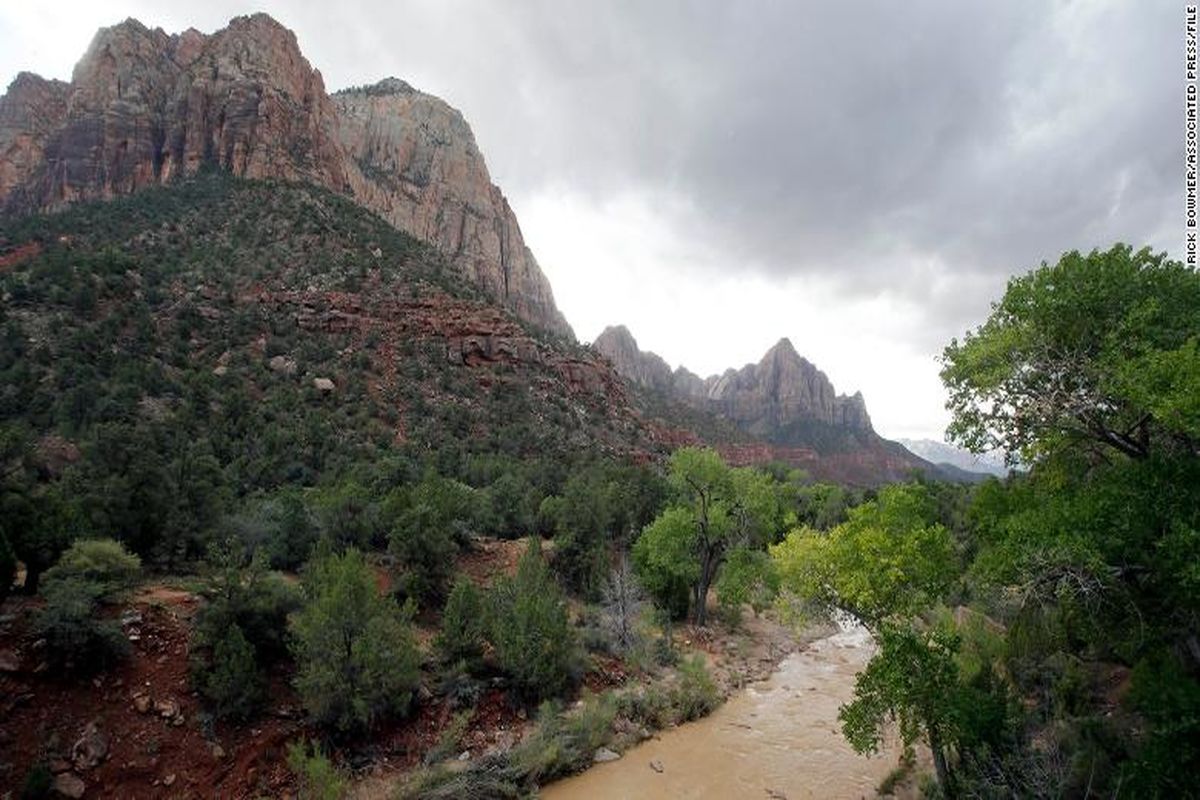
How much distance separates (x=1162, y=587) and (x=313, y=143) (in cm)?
8739

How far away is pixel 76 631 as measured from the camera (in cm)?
1133

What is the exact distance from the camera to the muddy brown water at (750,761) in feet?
41.9

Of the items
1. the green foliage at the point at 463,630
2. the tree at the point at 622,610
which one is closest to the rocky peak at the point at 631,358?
the tree at the point at 622,610

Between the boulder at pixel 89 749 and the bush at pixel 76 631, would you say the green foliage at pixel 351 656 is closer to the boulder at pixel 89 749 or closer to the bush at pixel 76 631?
the boulder at pixel 89 749

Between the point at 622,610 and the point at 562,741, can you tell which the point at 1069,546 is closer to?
the point at 562,741

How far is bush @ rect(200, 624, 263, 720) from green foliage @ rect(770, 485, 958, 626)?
1073cm

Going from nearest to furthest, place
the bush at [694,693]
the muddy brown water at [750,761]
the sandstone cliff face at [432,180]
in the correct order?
1. the muddy brown water at [750,761]
2. the bush at [694,693]
3. the sandstone cliff face at [432,180]

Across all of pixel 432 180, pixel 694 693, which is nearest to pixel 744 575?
pixel 694 693

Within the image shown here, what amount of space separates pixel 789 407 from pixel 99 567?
171 metres

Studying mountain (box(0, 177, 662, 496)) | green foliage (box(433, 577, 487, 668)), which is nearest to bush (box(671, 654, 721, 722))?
green foliage (box(433, 577, 487, 668))

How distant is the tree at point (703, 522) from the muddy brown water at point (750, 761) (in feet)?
18.0

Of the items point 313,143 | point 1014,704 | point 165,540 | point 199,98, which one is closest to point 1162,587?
point 1014,704

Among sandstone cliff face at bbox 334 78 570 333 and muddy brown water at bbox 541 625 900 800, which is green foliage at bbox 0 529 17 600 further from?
sandstone cliff face at bbox 334 78 570 333

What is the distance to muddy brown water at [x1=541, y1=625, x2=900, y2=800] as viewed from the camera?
12.8 meters
